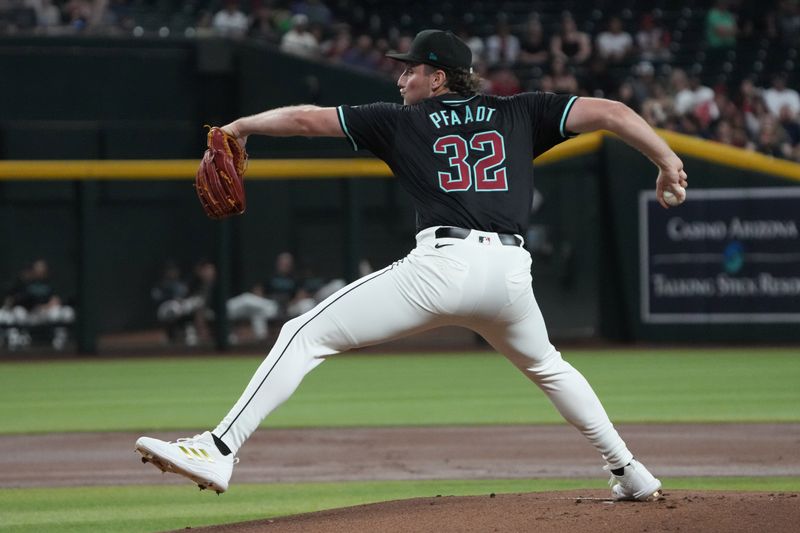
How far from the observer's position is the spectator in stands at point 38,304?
14.1 meters

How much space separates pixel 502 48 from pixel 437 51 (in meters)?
13.5

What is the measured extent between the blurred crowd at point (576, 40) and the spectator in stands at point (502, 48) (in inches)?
0.8

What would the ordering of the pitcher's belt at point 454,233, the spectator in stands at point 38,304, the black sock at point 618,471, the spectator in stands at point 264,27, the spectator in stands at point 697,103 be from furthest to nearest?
the spectator in stands at point 264,27 < the spectator in stands at point 697,103 < the spectator in stands at point 38,304 < the black sock at point 618,471 < the pitcher's belt at point 454,233

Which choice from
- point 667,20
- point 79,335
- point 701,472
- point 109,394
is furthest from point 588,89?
point 701,472

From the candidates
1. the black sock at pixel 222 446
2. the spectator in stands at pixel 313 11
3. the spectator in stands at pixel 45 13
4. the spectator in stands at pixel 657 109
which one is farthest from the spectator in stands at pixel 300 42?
the black sock at pixel 222 446

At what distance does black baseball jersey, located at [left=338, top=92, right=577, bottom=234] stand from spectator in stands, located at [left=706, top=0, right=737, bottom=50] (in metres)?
14.2

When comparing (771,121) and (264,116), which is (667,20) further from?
(264,116)

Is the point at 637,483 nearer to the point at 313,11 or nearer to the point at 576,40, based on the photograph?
the point at 576,40

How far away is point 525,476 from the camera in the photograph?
6.26m

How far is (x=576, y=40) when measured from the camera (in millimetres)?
17266

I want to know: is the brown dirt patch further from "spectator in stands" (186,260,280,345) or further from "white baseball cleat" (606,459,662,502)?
"spectator in stands" (186,260,280,345)

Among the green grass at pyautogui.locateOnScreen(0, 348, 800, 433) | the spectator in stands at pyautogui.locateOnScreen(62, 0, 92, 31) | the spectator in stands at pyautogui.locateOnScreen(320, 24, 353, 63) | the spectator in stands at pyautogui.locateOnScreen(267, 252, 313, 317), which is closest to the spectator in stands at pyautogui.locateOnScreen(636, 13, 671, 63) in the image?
the spectator in stands at pyautogui.locateOnScreen(320, 24, 353, 63)

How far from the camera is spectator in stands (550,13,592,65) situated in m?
17.2

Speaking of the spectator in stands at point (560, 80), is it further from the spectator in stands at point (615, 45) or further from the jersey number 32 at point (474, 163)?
the jersey number 32 at point (474, 163)
